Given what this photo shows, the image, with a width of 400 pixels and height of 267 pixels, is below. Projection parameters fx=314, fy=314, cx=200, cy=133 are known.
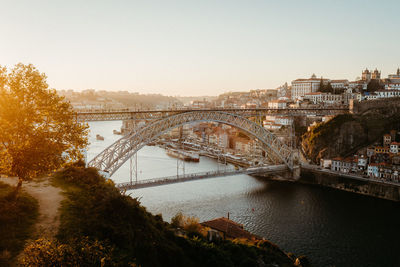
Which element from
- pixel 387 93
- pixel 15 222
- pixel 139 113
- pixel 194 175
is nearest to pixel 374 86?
pixel 387 93

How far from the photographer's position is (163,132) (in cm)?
1568

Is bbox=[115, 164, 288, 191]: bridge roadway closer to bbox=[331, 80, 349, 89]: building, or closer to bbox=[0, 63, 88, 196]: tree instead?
bbox=[0, 63, 88, 196]: tree

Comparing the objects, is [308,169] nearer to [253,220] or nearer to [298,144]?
[298,144]

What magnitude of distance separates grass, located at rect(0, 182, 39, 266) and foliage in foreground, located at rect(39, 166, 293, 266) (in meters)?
0.46

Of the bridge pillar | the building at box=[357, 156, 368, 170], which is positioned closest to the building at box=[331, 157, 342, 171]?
the building at box=[357, 156, 368, 170]

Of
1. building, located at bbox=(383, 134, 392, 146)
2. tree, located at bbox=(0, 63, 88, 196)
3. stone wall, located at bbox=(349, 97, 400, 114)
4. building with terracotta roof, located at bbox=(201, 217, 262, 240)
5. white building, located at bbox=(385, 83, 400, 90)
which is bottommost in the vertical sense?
building with terracotta roof, located at bbox=(201, 217, 262, 240)

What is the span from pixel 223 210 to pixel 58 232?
10.6m

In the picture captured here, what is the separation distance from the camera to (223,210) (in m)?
14.5

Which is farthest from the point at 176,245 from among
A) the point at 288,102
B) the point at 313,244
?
the point at 288,102

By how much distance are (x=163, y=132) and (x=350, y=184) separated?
11242mm

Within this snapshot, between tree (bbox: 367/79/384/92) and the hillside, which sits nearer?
the hillside

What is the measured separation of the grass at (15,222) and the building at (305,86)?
129 ft

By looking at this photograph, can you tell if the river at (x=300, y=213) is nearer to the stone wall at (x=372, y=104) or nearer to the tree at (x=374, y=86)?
the stone wall at (x=372, y=104)

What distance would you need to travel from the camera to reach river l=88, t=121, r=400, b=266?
11.2 metres
